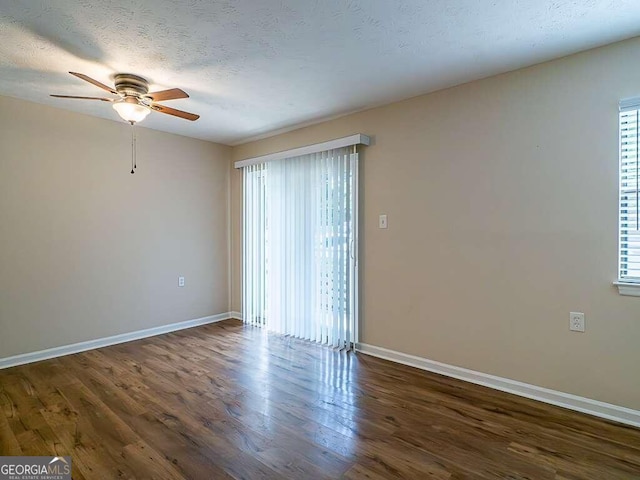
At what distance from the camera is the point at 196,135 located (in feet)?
14.3

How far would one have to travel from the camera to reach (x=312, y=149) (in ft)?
12.2

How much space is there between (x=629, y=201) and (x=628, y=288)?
21.7 inches

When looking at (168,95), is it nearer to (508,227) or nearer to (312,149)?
(312,149)

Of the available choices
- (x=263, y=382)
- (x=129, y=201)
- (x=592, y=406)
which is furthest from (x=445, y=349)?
(x=129, y=201)

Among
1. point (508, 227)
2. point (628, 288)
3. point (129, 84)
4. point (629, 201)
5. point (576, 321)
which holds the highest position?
point (129, 84)

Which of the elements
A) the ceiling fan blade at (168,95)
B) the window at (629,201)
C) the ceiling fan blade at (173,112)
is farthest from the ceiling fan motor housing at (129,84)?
the window at (629,201)

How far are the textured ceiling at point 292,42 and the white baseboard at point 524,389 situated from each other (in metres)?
2.35

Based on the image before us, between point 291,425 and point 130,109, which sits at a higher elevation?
point 130,109

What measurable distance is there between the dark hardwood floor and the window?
3.07 ft

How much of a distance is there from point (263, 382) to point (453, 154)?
8.04ft

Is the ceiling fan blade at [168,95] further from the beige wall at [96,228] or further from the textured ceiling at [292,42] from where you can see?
the beige wall at [96,228]

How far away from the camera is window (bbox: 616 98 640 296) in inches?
84.3

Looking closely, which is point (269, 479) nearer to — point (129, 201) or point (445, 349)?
point (445, 349)

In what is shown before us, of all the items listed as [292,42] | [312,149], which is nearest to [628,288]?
[292,42]
